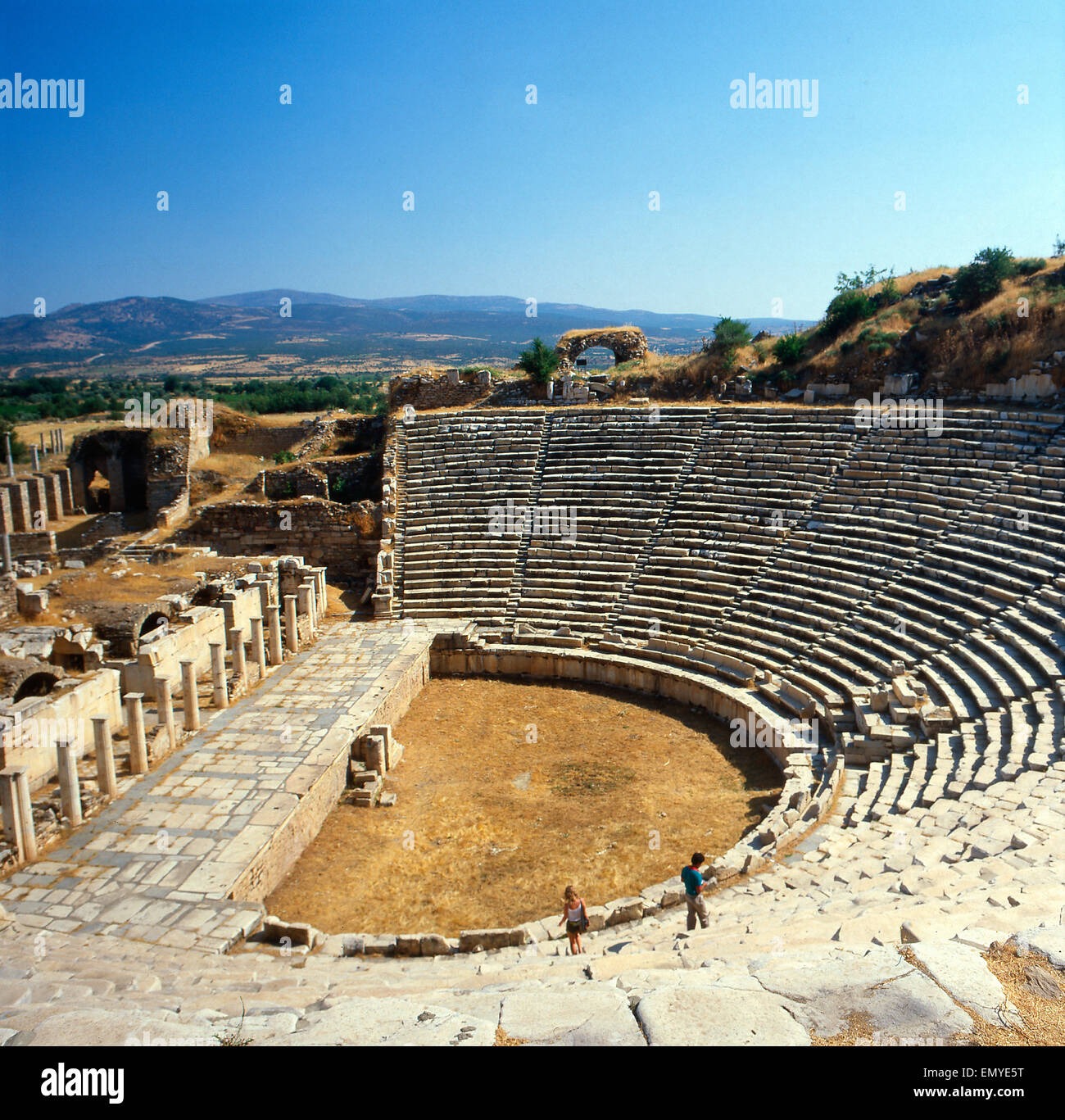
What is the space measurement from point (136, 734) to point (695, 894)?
798 cm

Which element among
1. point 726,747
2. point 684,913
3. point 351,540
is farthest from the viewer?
point 351,540

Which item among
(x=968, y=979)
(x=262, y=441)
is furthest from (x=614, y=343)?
(x=968, y=979)

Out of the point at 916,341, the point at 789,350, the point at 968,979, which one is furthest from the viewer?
the point at 789,350

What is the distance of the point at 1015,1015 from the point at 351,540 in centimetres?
2018

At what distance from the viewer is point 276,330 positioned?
175500 millimetres

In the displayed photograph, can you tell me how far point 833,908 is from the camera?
25.3 ft

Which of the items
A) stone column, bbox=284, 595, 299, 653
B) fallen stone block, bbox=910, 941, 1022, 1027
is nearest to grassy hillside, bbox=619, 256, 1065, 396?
stone column, bbox=284, 595, 299, 653

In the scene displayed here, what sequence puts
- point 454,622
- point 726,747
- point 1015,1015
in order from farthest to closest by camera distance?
point 454,622 < point 726,747 < point 1015,1015

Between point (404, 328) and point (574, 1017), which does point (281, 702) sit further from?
point (404, 328)

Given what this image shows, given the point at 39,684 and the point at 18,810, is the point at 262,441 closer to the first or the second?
the point at 39,684

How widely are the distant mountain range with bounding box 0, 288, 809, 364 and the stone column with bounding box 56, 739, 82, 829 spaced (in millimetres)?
109492

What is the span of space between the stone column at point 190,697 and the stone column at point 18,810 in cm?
349

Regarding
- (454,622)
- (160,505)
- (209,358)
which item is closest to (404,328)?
(209,358)

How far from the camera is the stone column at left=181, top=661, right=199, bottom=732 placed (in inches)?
512
